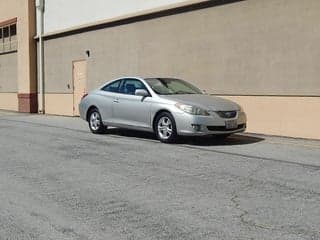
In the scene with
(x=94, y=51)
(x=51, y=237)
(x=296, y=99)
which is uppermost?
(x=94, y=51)

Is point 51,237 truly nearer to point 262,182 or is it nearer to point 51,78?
point 262,182

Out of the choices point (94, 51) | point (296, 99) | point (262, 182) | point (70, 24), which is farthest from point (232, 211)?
point (70, 24)

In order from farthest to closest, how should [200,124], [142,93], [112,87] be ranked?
1. [112,87]
2. [142,93]
3. [200,124]

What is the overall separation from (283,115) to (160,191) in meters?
7.09

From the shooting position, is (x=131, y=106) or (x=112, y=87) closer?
(x=131, y=106)

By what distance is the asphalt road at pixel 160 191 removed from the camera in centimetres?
555

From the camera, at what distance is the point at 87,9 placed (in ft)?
70.9

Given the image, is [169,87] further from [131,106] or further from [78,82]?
[78,82]

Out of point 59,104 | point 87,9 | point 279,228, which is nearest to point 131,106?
point 279,228

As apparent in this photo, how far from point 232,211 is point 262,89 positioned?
27.3 ft

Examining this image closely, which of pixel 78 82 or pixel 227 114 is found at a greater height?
pixel 78 82

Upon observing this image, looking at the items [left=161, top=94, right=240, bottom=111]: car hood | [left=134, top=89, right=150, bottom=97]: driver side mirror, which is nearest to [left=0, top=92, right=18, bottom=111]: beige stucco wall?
[left=134, top=89, right=150, bottom=97]: driver side mirror

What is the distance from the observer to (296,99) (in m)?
13.3

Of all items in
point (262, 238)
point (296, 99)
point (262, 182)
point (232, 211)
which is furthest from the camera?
point (296, 99)
